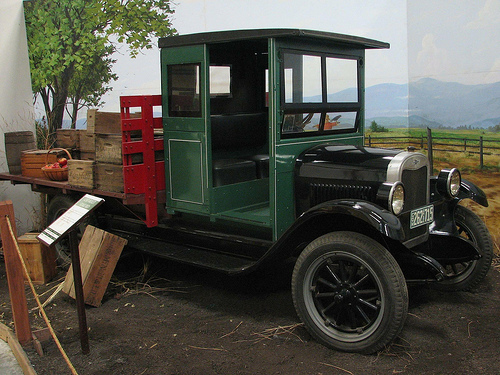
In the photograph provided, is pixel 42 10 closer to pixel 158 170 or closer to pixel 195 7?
pixel 195 7

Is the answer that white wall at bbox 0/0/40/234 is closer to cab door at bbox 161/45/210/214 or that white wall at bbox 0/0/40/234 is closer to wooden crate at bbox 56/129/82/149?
wooden crate at bbox 56/129/82/149

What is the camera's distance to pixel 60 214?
206 inches

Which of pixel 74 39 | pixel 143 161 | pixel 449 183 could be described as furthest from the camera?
pixel 74 39

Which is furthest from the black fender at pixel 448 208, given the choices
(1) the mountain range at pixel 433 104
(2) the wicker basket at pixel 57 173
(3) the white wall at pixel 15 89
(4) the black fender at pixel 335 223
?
(3) the white wall at pixel 15 89

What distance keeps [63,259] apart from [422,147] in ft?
13.0

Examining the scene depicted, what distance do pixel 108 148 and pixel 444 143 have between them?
11.0 ft

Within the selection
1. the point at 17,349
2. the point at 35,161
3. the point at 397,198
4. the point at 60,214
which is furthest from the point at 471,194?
the point at 35,161

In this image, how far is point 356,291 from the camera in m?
3.20

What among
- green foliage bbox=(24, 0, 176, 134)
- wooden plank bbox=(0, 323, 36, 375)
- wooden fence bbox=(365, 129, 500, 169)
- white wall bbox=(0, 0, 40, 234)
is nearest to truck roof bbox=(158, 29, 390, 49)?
wooden fence bbox=(365, 129, 500, 169)

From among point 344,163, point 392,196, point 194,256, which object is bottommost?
point 194,256

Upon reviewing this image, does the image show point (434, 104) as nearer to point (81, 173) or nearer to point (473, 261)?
point (473, 261)

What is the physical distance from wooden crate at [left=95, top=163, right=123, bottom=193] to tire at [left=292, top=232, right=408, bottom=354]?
1.85 metres

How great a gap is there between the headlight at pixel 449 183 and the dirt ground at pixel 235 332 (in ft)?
2.86

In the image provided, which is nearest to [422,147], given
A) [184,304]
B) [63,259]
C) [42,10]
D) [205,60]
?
[205,60]
